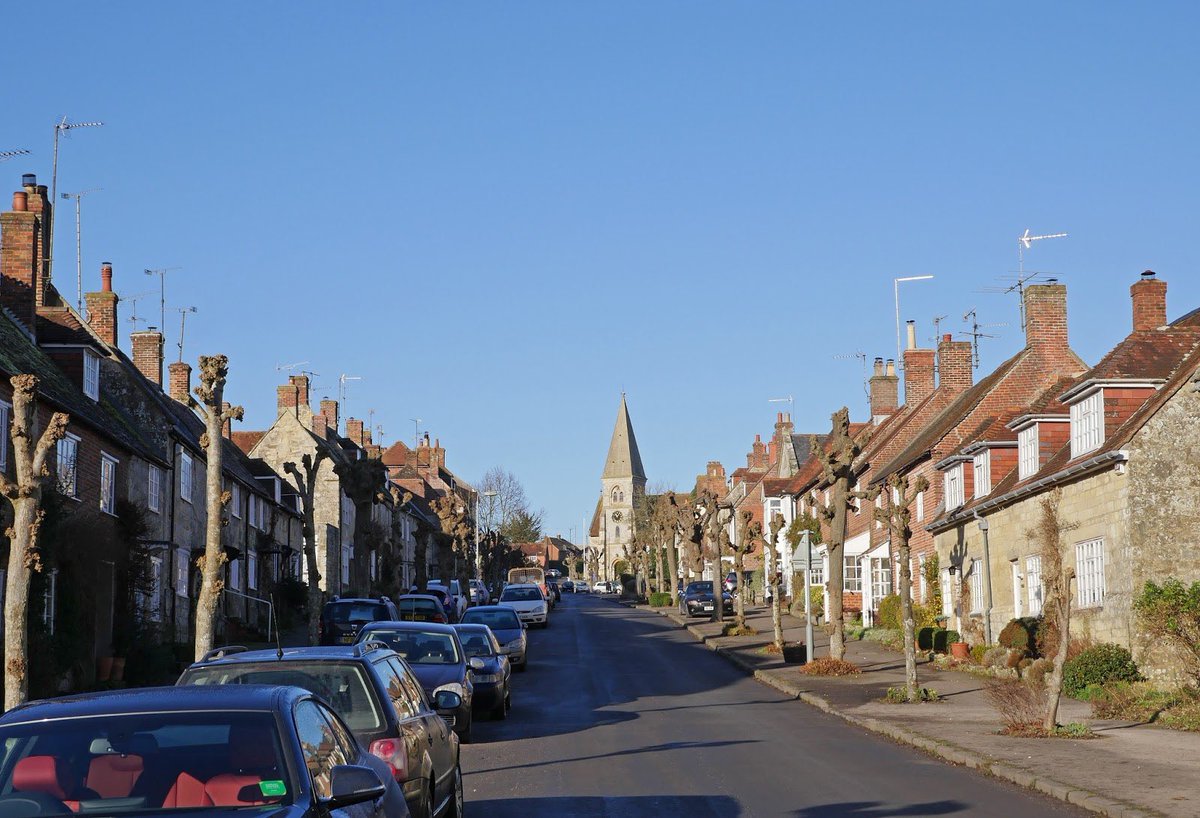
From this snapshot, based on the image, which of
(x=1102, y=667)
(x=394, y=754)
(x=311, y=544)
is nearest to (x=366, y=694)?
(x=394, y=754)

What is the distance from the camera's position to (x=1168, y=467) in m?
24.5

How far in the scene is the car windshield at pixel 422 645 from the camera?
19.3 m

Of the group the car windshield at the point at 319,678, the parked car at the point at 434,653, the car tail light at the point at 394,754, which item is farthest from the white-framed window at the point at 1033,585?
the car tail light at the point at 394,754

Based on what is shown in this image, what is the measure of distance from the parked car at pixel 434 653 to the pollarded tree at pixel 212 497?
3232 mm

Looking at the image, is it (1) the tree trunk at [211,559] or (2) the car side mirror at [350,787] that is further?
(1) the tree trunk at [211,559]

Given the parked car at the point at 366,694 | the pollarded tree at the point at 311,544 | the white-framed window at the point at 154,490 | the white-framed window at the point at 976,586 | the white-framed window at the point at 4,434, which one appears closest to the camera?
the parked car at the point at 366,694

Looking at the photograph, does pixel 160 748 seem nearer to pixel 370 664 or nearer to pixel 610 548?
pixel 370 664

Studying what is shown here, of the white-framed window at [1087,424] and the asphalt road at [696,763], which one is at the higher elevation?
the white-framed window at [1087,424]

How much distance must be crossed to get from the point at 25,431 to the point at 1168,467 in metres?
18.9

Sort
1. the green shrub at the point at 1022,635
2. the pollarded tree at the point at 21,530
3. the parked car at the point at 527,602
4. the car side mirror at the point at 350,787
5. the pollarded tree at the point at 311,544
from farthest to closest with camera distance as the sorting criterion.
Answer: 1. the parked car at the point at 527,602
2. the pollarded tree at the point at 311,544
3. the green shrub at the point at 1022,635
4. the pollarded tree at the point at 21,530
5. the car side mirror at the point at 350,787

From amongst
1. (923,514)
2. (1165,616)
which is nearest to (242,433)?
(923,514)

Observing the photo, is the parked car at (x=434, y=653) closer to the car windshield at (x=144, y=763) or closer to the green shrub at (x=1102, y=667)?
the green shrub at (x=1102, y=667)

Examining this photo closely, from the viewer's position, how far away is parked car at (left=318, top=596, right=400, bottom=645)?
30188 mm

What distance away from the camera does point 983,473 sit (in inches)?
1369
